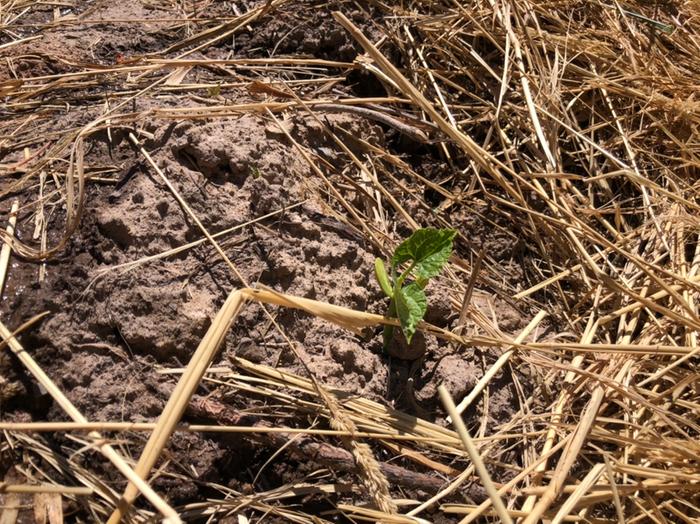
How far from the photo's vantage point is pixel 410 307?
1.50 meters

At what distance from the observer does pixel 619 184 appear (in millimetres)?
2123

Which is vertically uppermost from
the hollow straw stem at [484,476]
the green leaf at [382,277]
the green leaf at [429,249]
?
the green leaf at [429,249]

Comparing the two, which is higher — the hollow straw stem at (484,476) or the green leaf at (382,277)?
the green leaf at (382,277)

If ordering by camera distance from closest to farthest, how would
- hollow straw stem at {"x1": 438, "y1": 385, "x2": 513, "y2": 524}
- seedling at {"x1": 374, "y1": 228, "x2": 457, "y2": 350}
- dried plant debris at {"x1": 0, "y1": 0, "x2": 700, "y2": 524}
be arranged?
hollow straw stem at {"x1": 438, "y1": 385, "x2": 513, "y2": 524} < dried plant debris at {"x1": 0, "y1": 0, "x2": 700, "y2": 524} < seedling at {"x1": 374, "y1": 228, "x2": 457, "y2": 350}

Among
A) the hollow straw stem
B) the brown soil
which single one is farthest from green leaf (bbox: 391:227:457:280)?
the hollow straw stem

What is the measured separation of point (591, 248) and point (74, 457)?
4.72 feet

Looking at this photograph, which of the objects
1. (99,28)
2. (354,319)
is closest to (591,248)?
(354,319)

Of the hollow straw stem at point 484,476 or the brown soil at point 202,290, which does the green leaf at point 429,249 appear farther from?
the hollow straw stem at point 484,476

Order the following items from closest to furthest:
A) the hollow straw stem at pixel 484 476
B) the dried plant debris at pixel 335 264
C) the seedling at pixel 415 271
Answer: the hollow straw stem at pixel 484 476
the dried plant debris at pixel 335 264
the seedling at pixel 415 271

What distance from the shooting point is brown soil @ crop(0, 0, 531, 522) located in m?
1.40

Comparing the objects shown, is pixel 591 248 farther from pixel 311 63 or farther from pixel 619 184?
pixel 311 63

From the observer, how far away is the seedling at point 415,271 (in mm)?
1494

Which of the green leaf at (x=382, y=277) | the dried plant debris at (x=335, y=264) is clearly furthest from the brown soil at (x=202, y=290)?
the green leaf at (x=382, y=277)

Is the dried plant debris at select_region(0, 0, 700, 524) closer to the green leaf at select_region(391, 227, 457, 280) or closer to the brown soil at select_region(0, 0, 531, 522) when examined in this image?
the brown soil at select_region(0, 0, 531, 522)
